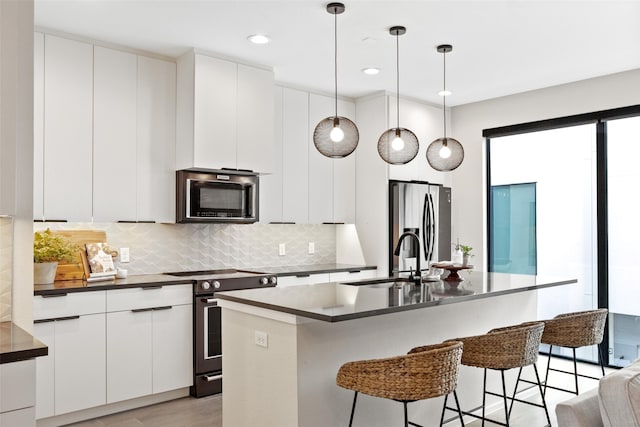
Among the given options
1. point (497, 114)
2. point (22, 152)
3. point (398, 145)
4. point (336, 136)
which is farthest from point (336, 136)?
point (497, 114)

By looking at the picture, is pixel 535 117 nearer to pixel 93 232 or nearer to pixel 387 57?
pixel 387 57

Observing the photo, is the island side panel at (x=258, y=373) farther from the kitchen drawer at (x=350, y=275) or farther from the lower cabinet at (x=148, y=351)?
the kitchen drawer at (x=350, y=275)

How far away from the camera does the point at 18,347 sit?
1.90m

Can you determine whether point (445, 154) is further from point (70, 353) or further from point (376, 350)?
point (70, 353)

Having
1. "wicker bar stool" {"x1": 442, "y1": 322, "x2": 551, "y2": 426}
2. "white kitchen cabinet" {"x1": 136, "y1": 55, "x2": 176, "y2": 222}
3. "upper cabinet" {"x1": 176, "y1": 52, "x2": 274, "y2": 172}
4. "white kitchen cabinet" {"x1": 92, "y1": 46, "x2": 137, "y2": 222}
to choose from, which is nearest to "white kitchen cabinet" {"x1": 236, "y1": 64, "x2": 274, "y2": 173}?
Result: "upper cabinet" {"x1": 176, "y1": 52, "x2": 274, "y2": 172}

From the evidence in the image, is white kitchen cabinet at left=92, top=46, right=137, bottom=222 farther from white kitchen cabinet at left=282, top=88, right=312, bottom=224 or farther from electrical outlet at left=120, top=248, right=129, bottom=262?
white kitchen cabinet at left=282, top=88, right=312, bottom=224

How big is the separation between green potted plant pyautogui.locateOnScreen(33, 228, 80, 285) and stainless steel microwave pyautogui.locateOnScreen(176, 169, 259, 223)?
928 millimetres

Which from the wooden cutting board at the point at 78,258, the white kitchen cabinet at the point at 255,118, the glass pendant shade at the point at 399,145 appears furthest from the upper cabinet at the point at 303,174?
the glass pendant shade at the point at 399,145

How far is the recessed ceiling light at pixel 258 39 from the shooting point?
155 inches

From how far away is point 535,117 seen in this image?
18.1ft

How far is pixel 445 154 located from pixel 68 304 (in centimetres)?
Answer: 291

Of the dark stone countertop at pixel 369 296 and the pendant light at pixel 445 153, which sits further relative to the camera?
the pendant light at pixel 445 153

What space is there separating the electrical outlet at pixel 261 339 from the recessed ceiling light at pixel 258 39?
2.26m

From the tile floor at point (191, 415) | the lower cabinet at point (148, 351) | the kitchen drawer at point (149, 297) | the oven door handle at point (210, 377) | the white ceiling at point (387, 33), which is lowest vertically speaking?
the tile floor at point (191, 415)
